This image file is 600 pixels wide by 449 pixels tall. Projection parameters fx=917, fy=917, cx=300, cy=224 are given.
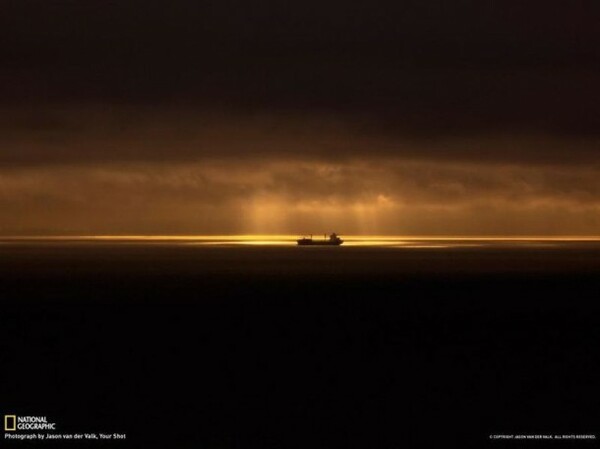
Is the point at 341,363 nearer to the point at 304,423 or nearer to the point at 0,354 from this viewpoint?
the point at 304,423

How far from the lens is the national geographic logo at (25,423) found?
22547mm

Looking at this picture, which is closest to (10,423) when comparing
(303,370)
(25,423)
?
(25,423)

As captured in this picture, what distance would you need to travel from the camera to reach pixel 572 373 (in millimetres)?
30250

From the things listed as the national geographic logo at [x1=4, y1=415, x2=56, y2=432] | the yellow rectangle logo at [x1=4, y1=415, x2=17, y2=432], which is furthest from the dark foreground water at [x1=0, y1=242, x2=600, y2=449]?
the yellow rectangle logo at [x1=4, y1=415, x2=17, y2=432]

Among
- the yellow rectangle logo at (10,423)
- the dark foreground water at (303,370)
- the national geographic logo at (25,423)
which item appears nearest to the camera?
the yellow rectangle logo at (10,423)

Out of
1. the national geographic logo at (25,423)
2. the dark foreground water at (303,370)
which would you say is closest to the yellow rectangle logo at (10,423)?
the national geographic logo at (25,423)

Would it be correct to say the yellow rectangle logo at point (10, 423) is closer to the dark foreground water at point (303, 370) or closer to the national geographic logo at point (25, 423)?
the national geographic logo at point (25, 423)

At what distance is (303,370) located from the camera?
30438 millimetres

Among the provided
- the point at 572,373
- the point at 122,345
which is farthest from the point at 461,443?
the point at 122,345

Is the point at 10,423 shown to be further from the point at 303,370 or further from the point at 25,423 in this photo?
the point at 303,370

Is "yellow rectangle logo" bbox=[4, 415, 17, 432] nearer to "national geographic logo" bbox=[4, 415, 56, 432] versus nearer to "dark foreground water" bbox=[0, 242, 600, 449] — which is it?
"national geographic logo" bbox=[4, 415, 56, 432]

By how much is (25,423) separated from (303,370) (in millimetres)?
10288

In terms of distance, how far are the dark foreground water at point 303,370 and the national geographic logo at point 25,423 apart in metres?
0.38

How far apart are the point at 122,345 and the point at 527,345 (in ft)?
52.7
